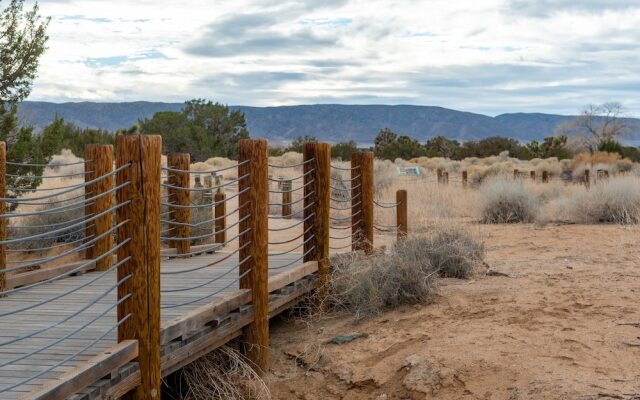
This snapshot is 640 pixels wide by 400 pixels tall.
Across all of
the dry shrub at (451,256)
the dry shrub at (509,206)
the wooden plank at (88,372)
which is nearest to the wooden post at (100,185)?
the wooden plank at (88,372)

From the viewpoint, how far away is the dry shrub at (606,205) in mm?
14789

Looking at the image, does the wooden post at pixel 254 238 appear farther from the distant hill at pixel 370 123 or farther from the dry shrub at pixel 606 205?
the distant hill at pixel 370 123

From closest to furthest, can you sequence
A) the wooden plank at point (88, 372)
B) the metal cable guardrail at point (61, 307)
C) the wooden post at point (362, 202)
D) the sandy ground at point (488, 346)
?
the wooden plank at point (88, 372) → the metal cable guardrail at point (61, 307) → the sandy ground at point (488, 346) → the wooden post at point (362, 202)

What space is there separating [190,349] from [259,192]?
153 cm

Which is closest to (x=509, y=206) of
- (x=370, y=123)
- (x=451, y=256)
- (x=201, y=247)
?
(x=451, y=256)

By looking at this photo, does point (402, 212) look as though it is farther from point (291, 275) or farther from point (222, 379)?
point (222, 379)

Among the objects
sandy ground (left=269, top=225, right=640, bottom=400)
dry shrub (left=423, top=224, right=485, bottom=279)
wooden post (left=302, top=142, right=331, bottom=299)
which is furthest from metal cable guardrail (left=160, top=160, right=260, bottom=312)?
dry shrub (left=423, top=224, right=485, bottom=279)

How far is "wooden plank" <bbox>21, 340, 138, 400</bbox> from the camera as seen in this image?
13.4 ft

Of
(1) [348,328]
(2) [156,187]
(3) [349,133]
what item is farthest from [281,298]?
(3) [349,133]

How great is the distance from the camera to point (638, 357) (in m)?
5.87

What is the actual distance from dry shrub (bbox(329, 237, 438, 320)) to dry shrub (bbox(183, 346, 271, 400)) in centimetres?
159

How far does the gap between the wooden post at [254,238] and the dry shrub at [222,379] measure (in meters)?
0.20

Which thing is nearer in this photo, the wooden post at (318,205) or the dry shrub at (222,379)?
the dry shrub at (222,379)

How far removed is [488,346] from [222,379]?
209 centimetres
